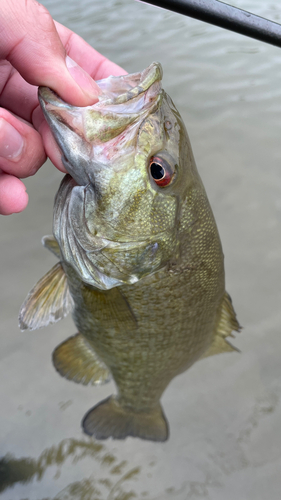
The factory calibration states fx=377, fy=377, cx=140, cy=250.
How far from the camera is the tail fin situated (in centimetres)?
234

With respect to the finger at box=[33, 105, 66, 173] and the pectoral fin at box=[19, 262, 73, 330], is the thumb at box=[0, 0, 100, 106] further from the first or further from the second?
the pectoral fin at box=[19, 262, 73, 330]

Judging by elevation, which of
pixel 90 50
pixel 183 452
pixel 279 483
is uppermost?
pixel 90 50

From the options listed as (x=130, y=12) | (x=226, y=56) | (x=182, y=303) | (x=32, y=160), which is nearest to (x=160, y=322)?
(x=182, y=303)

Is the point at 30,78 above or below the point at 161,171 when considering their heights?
above

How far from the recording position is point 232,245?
3.44 metres

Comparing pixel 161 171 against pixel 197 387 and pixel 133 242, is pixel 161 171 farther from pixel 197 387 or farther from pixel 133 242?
pixel 197 387

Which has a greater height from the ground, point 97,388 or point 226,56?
point 226,56

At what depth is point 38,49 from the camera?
1179mm

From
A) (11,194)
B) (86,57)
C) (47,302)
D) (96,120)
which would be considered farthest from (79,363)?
(86,57)

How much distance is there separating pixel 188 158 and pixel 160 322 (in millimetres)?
749

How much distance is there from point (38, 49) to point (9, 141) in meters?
0.30

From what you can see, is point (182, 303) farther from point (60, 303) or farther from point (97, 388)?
point (97, 388)

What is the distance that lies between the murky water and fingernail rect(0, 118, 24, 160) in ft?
6.44

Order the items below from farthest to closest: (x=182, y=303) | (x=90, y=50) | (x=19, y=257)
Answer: (x=19, y=257), (x=90, y=50), (x=182, y=303)
